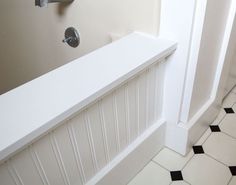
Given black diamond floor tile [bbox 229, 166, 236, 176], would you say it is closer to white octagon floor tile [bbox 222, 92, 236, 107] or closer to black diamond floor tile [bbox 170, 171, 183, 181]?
black diamond floor tile [bbox 170, 171, 183, 181]

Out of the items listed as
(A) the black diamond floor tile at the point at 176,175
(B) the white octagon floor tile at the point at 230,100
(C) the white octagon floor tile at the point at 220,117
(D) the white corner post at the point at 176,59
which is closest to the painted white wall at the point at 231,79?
(B) the white octagon floor tile at the point at 230,100

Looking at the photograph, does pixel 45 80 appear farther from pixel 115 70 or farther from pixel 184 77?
pixel 184 77

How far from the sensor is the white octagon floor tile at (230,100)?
1.83 metres

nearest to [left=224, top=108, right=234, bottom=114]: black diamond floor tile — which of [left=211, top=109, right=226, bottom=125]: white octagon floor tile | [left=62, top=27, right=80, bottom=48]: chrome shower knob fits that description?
[left=211, top=109, right=226, bottom=125]: white octagon floor tile

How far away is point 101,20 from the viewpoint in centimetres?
133

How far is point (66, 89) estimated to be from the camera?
83 cm

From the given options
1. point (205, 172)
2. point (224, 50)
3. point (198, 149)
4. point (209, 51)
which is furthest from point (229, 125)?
point (209, 51)

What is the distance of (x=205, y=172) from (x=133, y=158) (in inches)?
16.9

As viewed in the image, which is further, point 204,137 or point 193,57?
point 204,137

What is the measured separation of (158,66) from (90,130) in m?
0.46

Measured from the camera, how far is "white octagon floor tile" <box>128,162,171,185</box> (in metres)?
1.34

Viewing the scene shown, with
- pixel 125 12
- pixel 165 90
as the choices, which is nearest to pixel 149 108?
pixel 165 90

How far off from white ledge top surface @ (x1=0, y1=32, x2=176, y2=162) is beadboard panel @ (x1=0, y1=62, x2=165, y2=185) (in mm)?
94

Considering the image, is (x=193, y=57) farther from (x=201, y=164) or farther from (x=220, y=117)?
(x=220, y=117)
